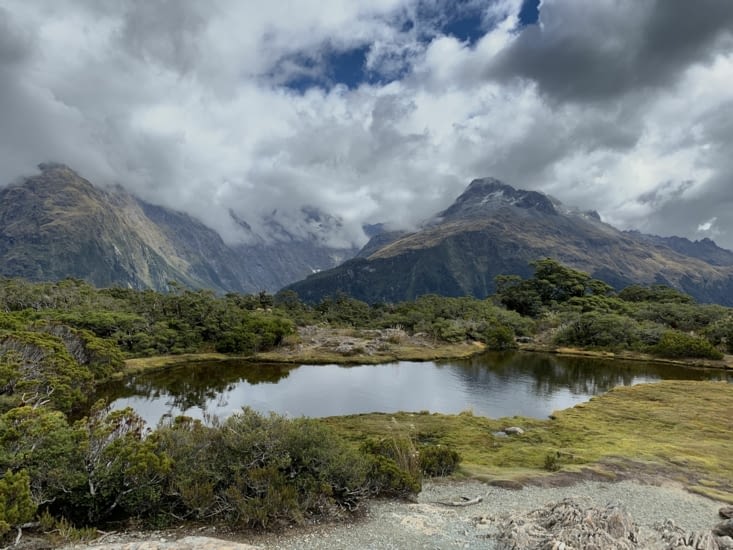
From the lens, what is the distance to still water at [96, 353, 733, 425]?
3912cm

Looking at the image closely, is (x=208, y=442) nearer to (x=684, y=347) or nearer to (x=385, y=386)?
(x=385, y=386)

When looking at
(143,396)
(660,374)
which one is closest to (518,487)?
(143,396)

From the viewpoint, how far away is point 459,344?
258ft

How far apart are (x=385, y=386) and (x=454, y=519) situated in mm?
35765

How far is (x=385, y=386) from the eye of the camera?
162 feet

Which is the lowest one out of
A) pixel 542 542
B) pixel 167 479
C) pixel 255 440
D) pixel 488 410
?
pixel 488 410

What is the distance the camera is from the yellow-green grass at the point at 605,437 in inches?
819

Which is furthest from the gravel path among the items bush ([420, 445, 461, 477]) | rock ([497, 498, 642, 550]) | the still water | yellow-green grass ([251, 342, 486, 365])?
yellow-green grass ([251, 342, 486, 365])

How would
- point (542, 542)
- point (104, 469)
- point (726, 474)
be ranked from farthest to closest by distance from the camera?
point (726, 474) → point (104, 469) → point (542, 542)

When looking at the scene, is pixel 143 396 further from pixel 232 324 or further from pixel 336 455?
pixel 336 455

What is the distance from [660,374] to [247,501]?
208 ft

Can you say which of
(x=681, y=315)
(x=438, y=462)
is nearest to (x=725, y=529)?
(x=438, y=462)

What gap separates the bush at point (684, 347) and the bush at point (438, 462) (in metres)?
64.7

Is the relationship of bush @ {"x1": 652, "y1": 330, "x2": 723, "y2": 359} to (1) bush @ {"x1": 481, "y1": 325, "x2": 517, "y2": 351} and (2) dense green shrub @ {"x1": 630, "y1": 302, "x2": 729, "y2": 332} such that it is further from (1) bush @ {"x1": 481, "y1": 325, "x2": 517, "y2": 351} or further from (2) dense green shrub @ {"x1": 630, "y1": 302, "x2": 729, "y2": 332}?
(1) bush @ {"x1": 481, "y1": 325, "x2": 517, "y2": 351}
